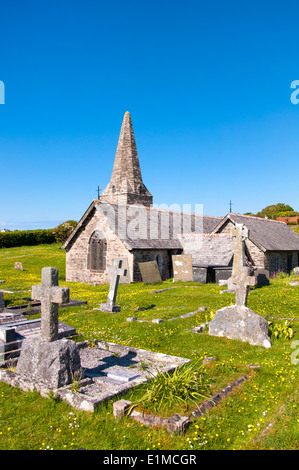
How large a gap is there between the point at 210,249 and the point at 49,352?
62.7 ft

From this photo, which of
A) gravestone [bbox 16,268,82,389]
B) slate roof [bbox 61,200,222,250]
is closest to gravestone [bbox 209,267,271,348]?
gravestone [bbox 16,268,82,389]

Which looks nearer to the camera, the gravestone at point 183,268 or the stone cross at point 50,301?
the stone cross at point 50,301

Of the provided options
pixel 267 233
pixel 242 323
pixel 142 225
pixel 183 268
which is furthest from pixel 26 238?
pixel 242 323

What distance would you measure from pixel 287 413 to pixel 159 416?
6.12 ft

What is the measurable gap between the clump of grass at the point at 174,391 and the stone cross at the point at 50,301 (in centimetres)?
203


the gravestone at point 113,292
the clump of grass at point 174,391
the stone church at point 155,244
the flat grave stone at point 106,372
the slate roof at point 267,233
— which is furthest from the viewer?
the slate roof at point 267,233

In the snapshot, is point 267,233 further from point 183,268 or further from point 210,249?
point 183,268

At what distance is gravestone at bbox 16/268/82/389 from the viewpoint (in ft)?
20.5

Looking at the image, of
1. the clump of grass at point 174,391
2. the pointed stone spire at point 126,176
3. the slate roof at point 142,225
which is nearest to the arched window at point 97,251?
the slate roof at point 142,225

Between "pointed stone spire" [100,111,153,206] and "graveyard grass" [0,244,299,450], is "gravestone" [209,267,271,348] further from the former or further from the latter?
"pointed stone spire" [100,111,153,206]

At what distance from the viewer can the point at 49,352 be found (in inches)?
252

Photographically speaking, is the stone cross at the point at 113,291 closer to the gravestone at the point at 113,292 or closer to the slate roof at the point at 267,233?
the gravestone at the point at 113,292

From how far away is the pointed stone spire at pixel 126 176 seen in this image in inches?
1404
